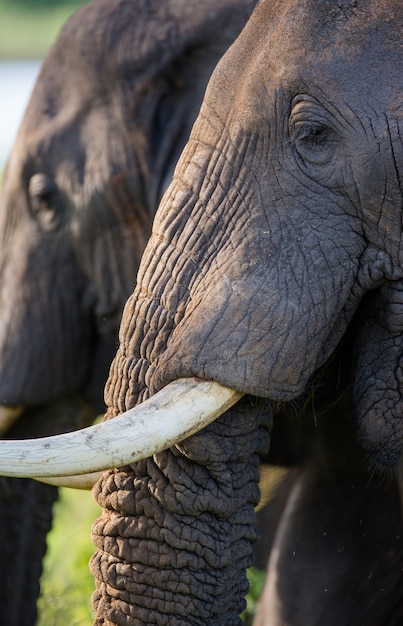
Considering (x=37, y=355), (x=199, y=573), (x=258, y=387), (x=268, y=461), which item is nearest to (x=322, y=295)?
(x=258, y=387)

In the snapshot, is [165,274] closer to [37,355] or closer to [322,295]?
[322,295]

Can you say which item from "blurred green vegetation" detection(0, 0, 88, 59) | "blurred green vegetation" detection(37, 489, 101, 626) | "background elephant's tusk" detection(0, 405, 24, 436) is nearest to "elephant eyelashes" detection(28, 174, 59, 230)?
"background elephant's tusk" detection(0, 405, 24, 436)

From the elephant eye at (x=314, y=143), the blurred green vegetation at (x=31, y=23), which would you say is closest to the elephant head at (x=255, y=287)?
the elephant eye at (x=314, y=143)

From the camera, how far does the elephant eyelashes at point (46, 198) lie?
4.13m

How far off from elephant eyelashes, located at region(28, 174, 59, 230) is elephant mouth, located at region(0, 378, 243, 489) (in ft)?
5.66

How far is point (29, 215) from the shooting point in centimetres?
420

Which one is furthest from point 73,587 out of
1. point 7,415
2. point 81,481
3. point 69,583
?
point 81,481

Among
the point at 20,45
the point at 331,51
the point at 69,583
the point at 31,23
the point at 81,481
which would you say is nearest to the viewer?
the point at 331,51

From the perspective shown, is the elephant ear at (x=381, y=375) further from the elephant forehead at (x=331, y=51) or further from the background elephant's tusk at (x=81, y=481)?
the background elephant's tusk at (x=81, y=481)

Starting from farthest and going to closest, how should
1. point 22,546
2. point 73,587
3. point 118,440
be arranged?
point 73,587 → point 22,546 → point 118,440

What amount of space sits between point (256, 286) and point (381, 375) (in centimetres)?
33

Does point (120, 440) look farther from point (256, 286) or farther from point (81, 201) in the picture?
point (81, 201)

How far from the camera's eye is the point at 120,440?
2.44 m

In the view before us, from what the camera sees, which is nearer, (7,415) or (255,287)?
(255,287)
